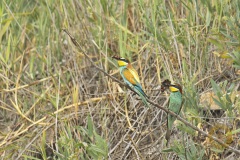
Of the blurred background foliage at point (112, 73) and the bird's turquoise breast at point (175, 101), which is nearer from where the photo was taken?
the bird's turquoise breast at point (175, 101)

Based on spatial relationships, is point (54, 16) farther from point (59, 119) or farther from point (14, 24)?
point (59, 119)

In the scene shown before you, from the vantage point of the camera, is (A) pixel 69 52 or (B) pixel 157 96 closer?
(B) pixel 157 96

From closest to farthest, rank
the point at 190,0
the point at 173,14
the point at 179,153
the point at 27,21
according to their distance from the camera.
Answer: the point at 179,153
the point at 190,0
the point at 173,14
the point at 27,21

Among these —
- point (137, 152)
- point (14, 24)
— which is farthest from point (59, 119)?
point (14, 24)

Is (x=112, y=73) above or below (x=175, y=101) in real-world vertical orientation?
below

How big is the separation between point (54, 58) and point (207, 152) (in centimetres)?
127

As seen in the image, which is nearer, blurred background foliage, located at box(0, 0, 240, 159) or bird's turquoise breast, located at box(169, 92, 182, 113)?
bird's turquoise breast, located at box(169, 92, 182, 113)

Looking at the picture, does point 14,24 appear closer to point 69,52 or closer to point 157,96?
point 69,52

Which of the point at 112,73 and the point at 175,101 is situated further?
the point at 112,73

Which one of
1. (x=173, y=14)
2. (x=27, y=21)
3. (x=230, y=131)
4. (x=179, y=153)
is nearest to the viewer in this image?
(x=179, y=153)

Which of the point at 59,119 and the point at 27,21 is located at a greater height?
the point at 27,21

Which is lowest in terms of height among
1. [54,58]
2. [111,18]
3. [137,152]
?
[137,152]

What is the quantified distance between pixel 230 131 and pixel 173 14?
731 millimetres

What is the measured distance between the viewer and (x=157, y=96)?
10.4 ft
